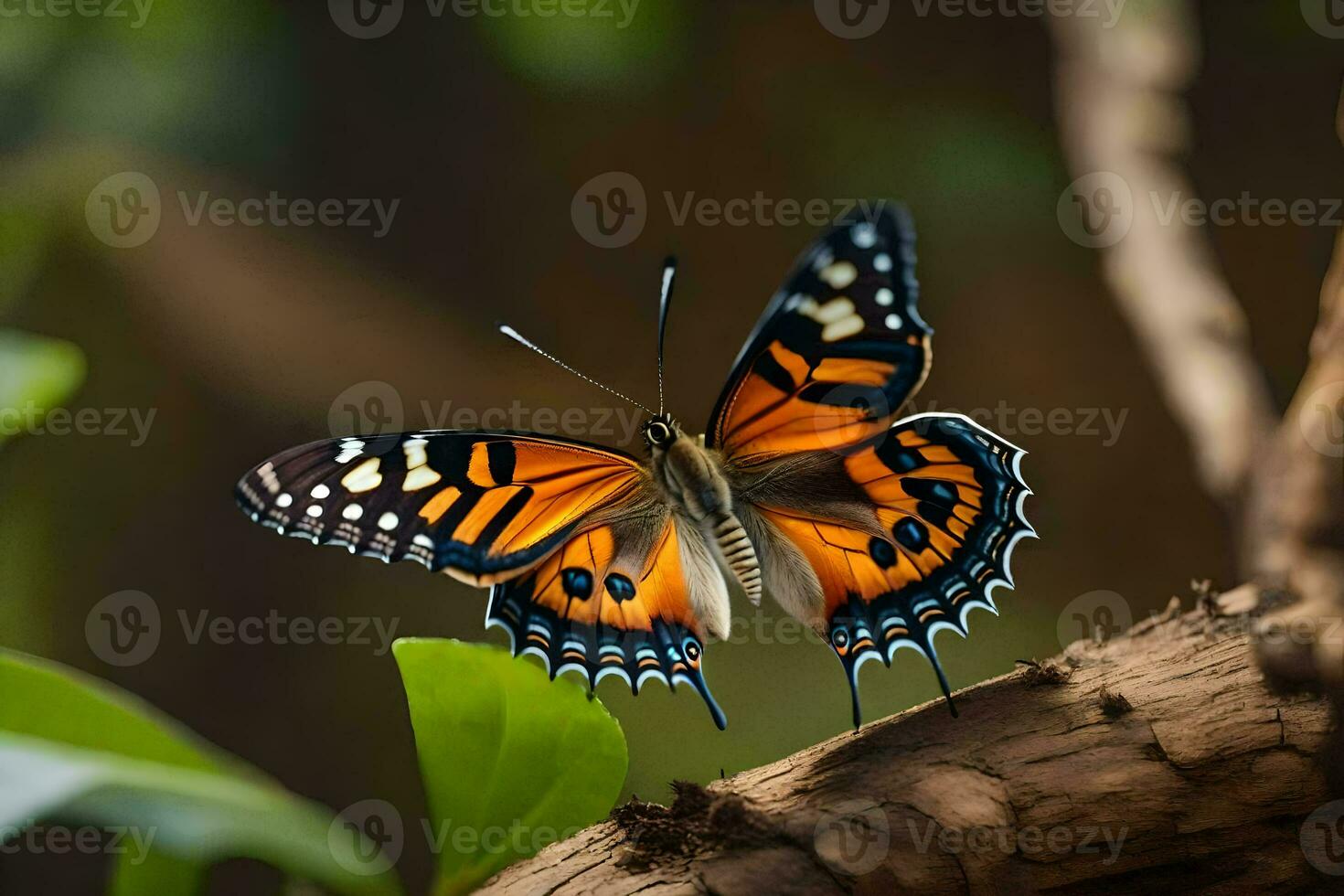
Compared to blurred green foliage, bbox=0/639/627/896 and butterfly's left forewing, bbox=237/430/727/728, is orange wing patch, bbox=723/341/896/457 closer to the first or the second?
butterfly's left forewing, bbox=237/430/727/728

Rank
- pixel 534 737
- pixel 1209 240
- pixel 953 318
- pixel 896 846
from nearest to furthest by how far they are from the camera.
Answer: pixel 896 846 → pixel 534 737 → pixel 1209 240 → pixel 953 318

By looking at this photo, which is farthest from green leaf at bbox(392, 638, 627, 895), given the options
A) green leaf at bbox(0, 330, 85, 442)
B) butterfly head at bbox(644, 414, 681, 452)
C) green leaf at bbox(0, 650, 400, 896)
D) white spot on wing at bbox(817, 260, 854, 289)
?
green leaf at bbox(0, 330, 85, 442)

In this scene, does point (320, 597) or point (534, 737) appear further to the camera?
point (320, 597)

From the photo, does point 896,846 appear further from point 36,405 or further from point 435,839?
point 36,405

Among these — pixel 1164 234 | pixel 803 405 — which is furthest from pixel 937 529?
pixel 1164 234

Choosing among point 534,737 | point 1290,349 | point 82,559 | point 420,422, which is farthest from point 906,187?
point 82,559

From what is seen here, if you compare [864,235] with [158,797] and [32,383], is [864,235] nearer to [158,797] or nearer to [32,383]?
[158,797]

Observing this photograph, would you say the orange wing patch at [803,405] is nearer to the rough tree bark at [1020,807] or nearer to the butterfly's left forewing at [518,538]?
the butterfly's left forewing at [518,538]
